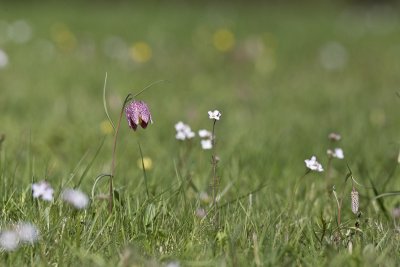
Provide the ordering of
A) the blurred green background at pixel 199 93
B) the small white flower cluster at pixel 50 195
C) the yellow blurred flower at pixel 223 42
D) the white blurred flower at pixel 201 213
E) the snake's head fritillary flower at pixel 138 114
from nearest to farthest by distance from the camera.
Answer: the small white flower cluster at pixel 50 195 → the snake's head fritillary flower at pixel 138 114 → the white blurred flower at pixel 201 213 → the blurred green background at pixel 199 93 → the yellow blurred flower at pixel 223 42

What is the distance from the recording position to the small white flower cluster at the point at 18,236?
2.07 metres

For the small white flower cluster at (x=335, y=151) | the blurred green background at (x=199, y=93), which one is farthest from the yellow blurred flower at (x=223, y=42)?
the small white flower cluster at (x=335, y=151)

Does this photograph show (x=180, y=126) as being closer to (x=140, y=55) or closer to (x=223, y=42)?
(x=140, y=55)

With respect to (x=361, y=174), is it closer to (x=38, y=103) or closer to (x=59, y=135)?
(x=59, y=135)

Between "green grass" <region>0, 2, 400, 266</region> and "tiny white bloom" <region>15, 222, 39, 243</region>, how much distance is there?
3cm

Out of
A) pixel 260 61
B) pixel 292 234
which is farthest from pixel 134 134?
pixel 260 61

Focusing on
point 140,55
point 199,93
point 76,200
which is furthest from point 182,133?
point 140,55

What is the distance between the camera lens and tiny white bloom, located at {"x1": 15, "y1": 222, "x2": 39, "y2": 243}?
83.6 inches

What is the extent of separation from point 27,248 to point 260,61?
554cm

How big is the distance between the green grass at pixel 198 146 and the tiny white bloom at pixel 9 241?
3cm

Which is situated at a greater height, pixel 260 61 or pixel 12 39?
pixel 12 39

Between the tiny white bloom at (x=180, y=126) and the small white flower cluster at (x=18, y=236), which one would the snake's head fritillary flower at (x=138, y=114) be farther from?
the tiny white bloom at (x=180, y=126)

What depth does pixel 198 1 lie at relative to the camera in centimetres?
1952

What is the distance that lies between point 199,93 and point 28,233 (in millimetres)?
3839
